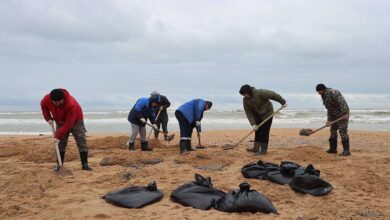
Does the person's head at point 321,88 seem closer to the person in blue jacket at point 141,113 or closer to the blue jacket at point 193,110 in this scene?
the blue jacket at point 193,110

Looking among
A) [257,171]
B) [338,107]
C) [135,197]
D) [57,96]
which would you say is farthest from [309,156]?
[57,96]

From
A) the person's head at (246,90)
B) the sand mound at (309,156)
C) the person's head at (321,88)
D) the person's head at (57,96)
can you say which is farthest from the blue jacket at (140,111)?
the person's head at (321,88)

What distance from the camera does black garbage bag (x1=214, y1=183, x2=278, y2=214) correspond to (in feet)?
13.9

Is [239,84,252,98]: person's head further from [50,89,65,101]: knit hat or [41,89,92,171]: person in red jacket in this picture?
[50,89,65,101]: knit hat

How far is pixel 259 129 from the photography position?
8.16 m

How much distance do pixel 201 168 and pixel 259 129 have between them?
6.83 feet

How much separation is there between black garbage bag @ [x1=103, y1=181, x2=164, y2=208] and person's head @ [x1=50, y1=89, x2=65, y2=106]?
1760mm

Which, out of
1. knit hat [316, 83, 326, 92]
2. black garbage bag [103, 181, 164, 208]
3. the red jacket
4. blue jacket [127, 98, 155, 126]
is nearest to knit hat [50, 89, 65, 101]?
the red jacket

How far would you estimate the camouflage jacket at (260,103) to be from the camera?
7.87 m

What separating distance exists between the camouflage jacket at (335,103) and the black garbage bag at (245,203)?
4.15 meters

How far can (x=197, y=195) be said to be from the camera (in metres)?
4.57

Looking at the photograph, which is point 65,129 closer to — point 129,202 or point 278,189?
point 129,202

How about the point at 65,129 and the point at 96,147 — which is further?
the point at 96,147

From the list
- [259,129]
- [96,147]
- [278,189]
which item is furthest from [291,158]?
[96,147]
